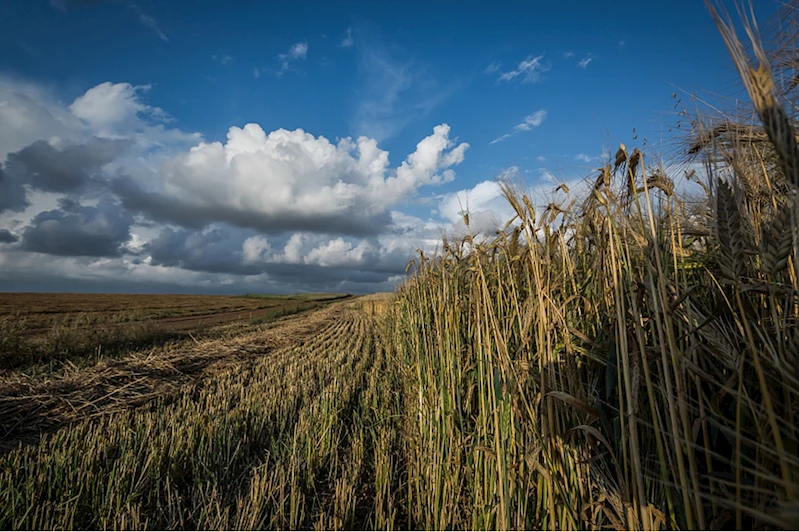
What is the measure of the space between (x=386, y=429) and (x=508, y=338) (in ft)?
8.84

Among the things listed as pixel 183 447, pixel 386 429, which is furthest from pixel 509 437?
pixel 183 447

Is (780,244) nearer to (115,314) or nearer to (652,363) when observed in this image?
(652,363)

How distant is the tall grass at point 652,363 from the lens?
91 centimetres

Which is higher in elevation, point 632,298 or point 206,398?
point 632,298

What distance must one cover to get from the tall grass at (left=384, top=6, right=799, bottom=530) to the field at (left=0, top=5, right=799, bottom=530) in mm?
11

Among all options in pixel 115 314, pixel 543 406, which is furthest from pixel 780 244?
pixel 115 314

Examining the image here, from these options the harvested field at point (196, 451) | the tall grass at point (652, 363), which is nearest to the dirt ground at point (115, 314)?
the harvested field at point (196, 451)

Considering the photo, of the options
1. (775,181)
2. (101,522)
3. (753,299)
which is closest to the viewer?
(753,299)

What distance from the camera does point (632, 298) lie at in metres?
1.13

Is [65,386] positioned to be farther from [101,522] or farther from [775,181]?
[775,181]

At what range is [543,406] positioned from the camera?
1.53 metres

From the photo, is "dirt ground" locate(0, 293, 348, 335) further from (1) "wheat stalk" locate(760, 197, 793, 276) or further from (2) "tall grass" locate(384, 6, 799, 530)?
(1) "wheat stalk" locate(760, 197, 793, 276)

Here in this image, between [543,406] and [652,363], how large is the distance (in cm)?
43

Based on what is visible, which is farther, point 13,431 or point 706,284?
point 13,431
